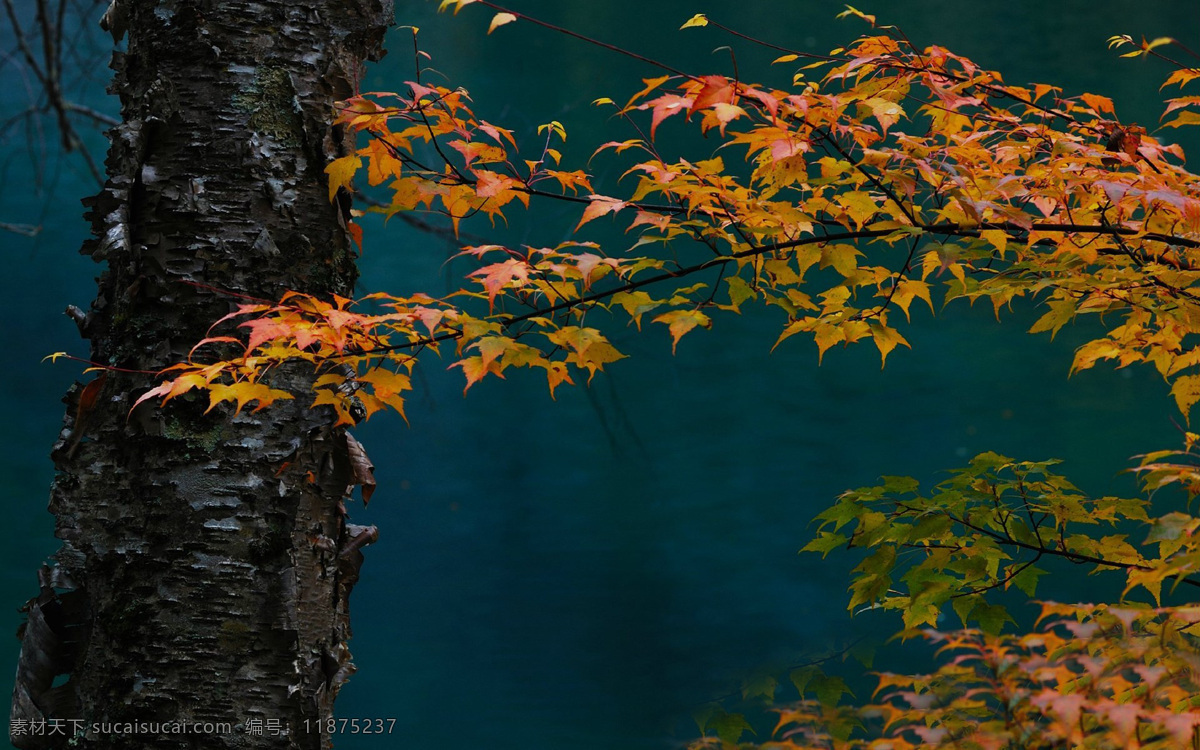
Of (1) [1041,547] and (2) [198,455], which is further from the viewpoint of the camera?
(1) [1041,547]

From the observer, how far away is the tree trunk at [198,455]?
1.16m

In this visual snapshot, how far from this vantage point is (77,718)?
3.89ft

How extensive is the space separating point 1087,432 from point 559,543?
2796 millimetres

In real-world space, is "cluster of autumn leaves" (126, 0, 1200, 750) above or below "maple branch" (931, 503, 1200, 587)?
above

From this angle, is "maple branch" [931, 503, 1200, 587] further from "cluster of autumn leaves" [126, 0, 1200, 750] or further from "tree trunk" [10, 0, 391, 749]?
"tree trunk" [10, 0, 391, 749]

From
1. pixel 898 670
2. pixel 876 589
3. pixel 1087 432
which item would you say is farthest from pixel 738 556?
pixel 876 589

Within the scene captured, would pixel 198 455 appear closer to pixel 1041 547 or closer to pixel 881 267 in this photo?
pixel 881 267

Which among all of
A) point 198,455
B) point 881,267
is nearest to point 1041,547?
point 881,267

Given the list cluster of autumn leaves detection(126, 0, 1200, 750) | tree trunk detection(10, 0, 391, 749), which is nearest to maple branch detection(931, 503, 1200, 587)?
cluster of autumn leaves detection(126, 0, 1200, 750)

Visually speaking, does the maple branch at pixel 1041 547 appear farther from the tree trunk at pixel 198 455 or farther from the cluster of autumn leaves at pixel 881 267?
the tree trunk at pixel 198 455

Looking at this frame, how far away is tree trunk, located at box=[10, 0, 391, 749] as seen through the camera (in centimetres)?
116

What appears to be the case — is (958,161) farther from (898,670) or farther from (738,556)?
(898,670)

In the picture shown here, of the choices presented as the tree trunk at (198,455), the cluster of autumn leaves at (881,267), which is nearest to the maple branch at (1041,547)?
the cluster of autumn leaves at (881,267)

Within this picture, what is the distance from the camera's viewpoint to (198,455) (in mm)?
1170
